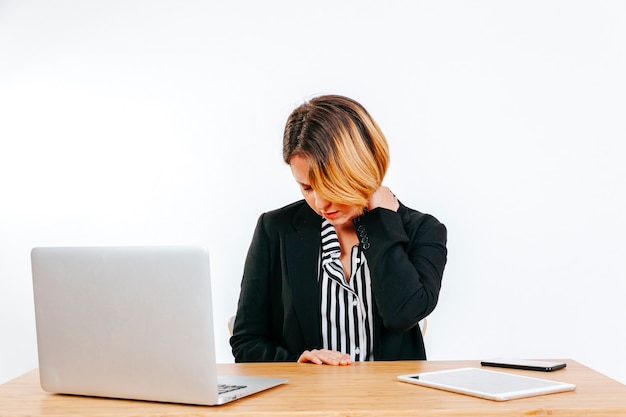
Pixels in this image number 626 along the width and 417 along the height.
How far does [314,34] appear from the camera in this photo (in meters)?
3.48

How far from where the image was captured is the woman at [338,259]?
6.81 feet

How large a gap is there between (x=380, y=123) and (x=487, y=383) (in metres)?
2.08

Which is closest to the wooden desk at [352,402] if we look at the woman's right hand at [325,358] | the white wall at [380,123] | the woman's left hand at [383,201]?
the woman's right hand at [325,358]

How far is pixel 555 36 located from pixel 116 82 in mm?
2051

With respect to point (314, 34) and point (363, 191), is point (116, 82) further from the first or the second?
point (363, 191)

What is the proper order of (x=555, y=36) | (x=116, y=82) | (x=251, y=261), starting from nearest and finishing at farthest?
(x=251, y=261), (x=555, y=36), (x=116, y=82)

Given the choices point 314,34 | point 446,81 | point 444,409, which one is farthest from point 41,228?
point 444,409

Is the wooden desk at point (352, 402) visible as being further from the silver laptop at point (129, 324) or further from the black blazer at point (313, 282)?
the black blazer at point (313, 282)

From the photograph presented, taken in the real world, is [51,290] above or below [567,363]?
above

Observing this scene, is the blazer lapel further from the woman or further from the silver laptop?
the silver laptop

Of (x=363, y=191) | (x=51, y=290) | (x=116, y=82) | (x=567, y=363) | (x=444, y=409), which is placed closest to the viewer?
(x=444, y=409)

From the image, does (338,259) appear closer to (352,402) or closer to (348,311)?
(348,311)

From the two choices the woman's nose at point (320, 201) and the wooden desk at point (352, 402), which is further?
the woman's nose at point (320, 201)

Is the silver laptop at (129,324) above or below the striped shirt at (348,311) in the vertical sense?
above
